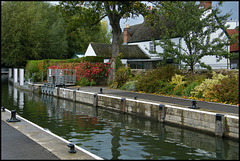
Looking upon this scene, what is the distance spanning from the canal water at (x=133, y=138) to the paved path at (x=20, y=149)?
74.0 inches

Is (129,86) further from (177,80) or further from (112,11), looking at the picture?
(112,11)

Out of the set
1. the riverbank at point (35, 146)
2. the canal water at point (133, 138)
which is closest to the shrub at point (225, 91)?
the canal water at point (133, 138)

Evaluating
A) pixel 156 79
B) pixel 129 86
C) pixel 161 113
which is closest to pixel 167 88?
pixel 156 79

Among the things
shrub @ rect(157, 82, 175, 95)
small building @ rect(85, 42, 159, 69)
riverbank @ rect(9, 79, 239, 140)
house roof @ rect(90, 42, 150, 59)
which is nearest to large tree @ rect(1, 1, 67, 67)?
small building @ rect(85, 42, 159, 69)

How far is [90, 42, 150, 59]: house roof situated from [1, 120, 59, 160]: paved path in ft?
102

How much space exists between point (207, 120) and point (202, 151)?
2246 millimetres

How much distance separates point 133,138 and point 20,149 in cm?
437

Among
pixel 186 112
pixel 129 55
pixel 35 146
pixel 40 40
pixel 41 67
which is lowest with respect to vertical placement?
pixel 35 146

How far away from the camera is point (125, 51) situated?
129ft

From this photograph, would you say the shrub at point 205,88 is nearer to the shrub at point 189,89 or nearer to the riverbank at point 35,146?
the shrub at point 189,89

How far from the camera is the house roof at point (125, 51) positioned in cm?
Result: 3878

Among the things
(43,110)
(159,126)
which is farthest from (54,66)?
(159,126)

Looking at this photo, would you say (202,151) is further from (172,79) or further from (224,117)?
(172,79)

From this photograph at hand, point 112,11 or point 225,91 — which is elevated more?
point 112,11
